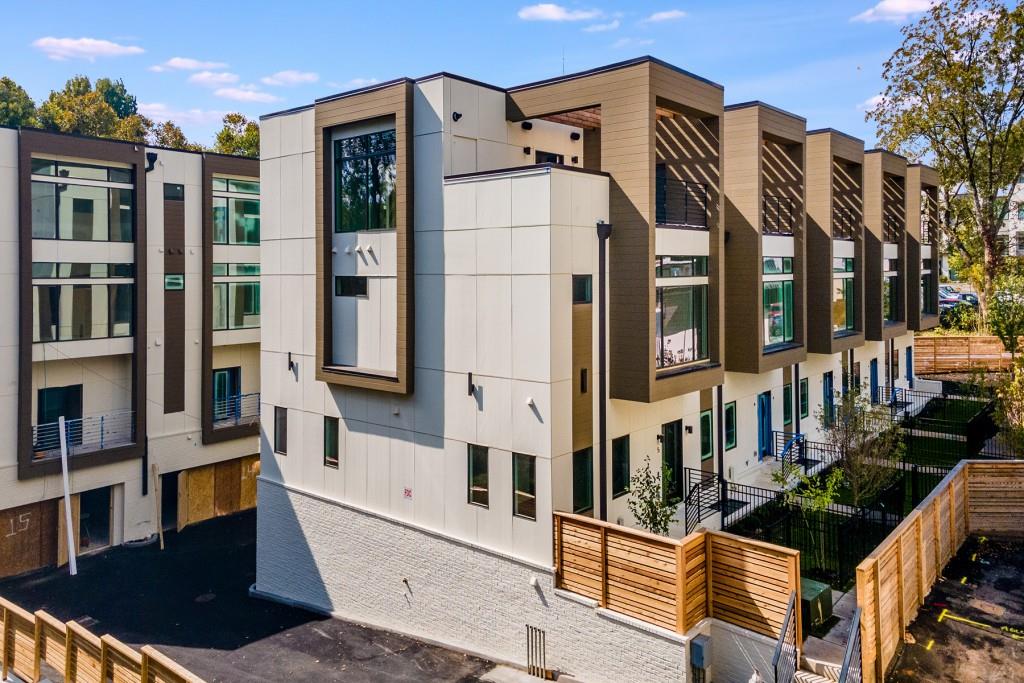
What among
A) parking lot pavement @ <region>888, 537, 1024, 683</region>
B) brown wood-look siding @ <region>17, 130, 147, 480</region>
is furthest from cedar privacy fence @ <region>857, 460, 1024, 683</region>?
brown wood-look siding @ <region>17, 130, 147, 480</region>

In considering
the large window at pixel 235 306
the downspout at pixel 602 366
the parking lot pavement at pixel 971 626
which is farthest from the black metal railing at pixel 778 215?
the large window at pixel 235 306

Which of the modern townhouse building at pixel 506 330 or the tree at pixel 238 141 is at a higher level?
the tree at pixel 238 141

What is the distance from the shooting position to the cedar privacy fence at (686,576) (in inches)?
509

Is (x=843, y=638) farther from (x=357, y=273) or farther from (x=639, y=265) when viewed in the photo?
(x=357, y=273)

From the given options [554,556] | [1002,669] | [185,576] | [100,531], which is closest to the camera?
[1002,669]

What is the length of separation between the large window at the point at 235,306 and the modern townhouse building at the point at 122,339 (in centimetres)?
6

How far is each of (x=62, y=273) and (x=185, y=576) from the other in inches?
433

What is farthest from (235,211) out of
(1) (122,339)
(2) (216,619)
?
(2) (216,619)

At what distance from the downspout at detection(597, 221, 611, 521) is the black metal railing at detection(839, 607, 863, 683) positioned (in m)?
5.82

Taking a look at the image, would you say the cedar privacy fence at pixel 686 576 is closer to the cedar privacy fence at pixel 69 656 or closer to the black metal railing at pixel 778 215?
the cedar privacy fence at pixel 69 656

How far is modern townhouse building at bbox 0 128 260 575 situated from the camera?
77.9ft

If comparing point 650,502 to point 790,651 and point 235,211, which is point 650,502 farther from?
point 235,211

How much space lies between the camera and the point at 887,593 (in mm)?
13195

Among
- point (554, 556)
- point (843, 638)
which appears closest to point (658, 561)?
point (554, 556)
